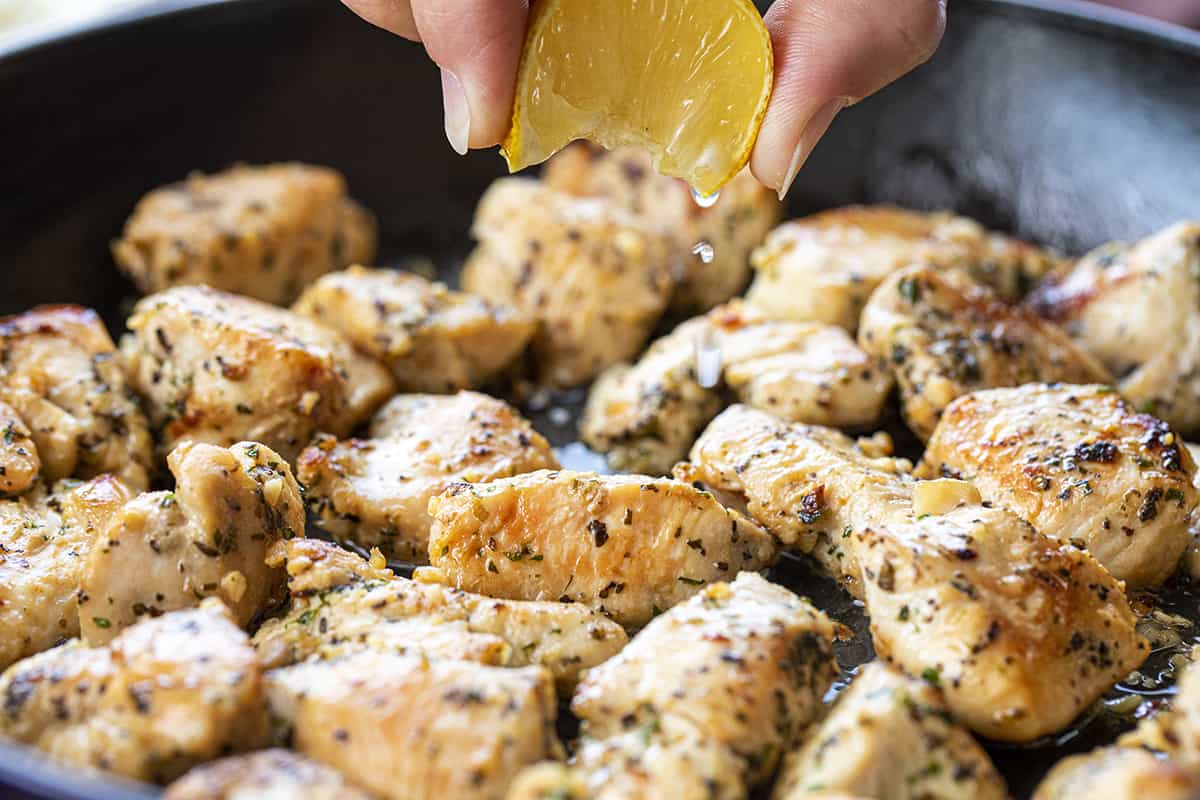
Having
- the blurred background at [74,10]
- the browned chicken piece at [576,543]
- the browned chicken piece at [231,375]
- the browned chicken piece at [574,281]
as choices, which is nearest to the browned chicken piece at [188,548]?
the browned chicken piece at [576,543]

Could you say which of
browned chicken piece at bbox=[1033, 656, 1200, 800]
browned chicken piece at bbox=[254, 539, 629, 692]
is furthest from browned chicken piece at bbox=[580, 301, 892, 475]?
browned chicken piece at bbox=[1033, 656, 1200, 800]

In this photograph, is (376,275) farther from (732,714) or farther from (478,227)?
(732,714)

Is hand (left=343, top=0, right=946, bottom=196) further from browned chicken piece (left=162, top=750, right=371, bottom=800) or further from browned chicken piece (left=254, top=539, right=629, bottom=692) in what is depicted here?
browned chicken piece (left=162, top=750, right=371, bottom=800)

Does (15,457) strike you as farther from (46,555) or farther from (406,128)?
(406,128)

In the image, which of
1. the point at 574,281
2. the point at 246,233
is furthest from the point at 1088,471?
the point at 246,233

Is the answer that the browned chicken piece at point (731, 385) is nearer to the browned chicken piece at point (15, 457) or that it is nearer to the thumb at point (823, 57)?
the thumb at point (823, 57)

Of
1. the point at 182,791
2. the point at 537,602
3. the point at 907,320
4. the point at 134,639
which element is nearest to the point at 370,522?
the point at 537,602
